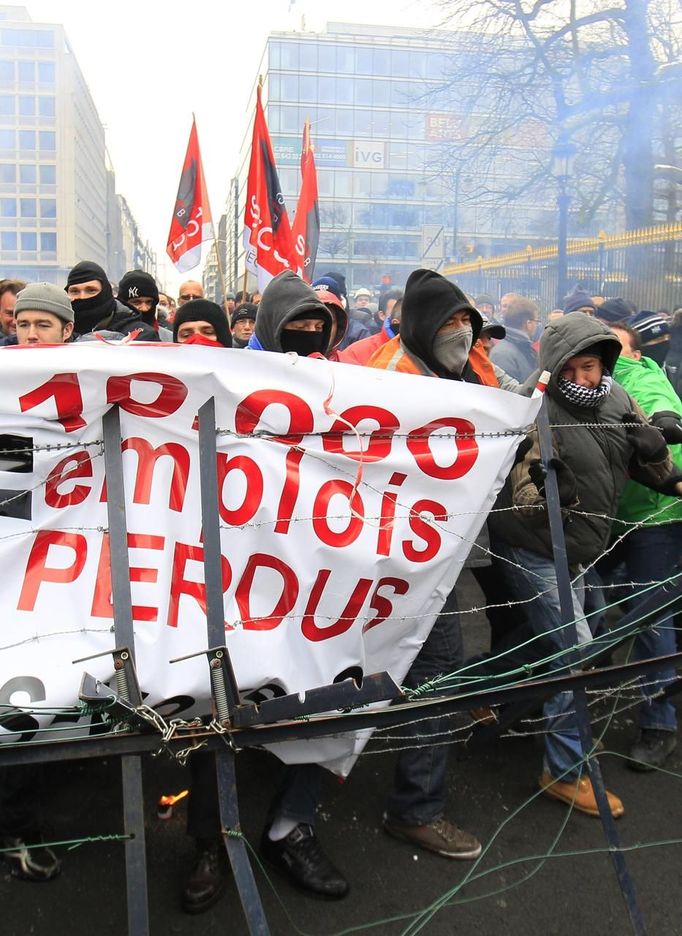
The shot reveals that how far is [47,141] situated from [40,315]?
9990 cm

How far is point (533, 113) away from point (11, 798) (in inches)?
577

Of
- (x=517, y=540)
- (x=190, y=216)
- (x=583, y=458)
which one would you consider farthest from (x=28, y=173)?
(x=583, y=458)

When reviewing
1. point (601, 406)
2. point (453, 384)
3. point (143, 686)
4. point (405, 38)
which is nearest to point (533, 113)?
point (601, 406)

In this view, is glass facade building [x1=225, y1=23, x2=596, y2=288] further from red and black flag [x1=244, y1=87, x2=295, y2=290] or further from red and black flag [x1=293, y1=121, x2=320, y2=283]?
red and black flag [x1=244, y1=87, x2=295, y2=290]

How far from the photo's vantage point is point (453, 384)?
2633 mm

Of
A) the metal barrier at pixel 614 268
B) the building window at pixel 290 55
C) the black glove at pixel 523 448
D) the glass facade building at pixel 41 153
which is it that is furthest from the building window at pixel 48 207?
the black glove at pixel 523 448

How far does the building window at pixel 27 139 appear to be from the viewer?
93.1 m

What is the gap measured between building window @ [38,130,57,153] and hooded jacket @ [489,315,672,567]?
9978 centimetres

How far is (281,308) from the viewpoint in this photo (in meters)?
3.59

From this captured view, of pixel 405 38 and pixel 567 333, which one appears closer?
pixel 567 333

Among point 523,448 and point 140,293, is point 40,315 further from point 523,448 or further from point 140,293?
point 140,293

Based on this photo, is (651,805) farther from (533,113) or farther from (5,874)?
(533,113)

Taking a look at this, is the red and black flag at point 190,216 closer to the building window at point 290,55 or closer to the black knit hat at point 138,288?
the black knit hat at point 138,288

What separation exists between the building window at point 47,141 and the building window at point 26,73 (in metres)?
9.79
